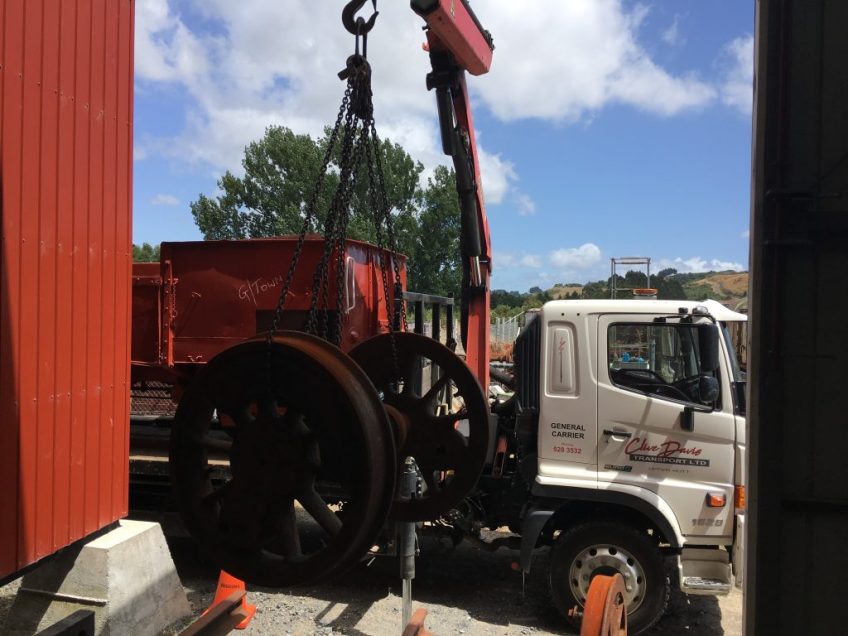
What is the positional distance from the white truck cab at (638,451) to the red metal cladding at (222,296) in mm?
1997

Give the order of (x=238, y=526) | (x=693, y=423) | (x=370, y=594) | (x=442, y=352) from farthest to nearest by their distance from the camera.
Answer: (x=370, y=594) → (x=693, y=423) → (x=442, y=352) → (x=238, y=526)

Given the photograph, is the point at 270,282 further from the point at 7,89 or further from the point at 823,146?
the point at 823,146

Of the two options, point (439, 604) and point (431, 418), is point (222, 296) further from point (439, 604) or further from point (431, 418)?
point (431, 418)

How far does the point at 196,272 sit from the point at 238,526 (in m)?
4.49

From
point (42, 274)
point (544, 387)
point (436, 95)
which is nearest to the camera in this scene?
point (42, 274)

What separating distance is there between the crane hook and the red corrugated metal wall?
1983mm

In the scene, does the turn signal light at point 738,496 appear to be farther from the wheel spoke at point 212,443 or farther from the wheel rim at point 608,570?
the wheel spoke at point 212,443

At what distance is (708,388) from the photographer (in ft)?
15.4

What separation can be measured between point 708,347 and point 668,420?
0.74m

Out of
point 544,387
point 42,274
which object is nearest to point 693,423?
point 544,387

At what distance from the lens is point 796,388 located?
1667 millimetres

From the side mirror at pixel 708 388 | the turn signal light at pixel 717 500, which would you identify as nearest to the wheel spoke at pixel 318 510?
the side mirror at pixel 708 388

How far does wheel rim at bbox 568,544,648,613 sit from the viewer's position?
16.0 feet

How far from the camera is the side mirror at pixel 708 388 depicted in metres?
4.68
